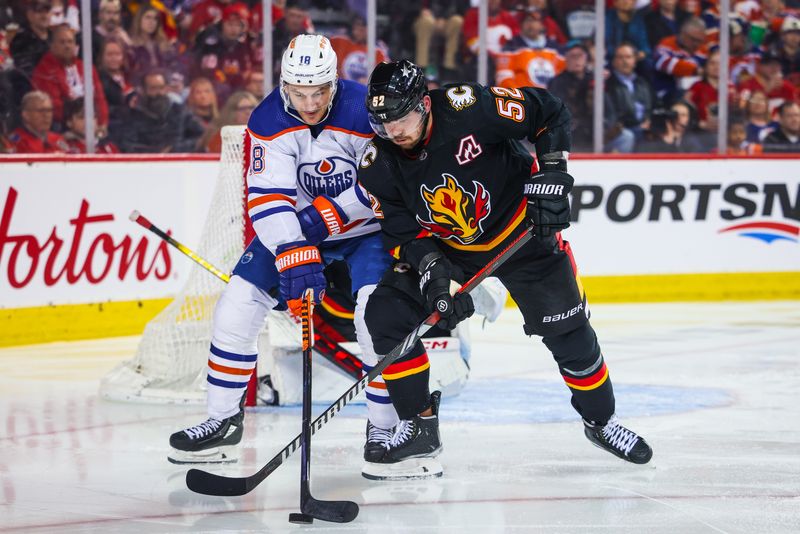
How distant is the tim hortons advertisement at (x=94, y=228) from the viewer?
528cm

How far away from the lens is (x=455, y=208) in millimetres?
3088

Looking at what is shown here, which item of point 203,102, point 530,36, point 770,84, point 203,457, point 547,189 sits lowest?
point 203,457

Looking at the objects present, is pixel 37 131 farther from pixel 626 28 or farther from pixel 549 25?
pixel 626 28

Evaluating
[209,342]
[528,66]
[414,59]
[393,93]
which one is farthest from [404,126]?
[528,66]

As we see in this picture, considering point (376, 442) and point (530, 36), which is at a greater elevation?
point (530, 36)

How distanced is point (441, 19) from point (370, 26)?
424 millimetres

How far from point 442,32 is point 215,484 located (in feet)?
13.8

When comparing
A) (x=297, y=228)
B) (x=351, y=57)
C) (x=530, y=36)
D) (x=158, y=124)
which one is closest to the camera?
(x=297, y=228)

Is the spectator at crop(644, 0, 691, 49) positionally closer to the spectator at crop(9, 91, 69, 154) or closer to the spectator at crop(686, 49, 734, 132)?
the spectator at crop(686, 49, 734, 132)

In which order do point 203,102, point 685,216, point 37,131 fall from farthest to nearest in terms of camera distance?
1. point 685,216
2. point 203,102
3. point 37,131

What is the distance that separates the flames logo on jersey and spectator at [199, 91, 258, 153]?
3195mm

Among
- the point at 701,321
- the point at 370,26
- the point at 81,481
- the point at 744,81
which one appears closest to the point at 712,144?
the point at 744,81

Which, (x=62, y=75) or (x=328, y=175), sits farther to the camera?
(x=62, y=75)

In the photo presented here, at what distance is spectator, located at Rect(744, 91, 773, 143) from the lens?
6957mm
